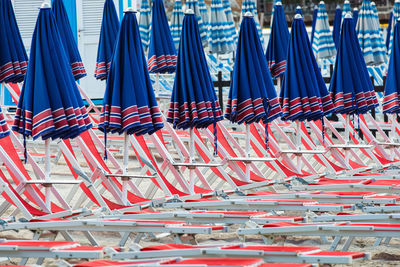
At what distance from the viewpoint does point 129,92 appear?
24.5 ft

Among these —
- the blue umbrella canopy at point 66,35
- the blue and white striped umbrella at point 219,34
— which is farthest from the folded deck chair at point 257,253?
the blue and white striped umbrella at point 219,34

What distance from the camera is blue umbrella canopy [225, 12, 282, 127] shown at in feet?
29.1

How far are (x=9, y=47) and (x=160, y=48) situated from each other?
9.53 ft

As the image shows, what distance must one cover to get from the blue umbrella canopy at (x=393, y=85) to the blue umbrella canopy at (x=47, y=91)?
488 centimetres

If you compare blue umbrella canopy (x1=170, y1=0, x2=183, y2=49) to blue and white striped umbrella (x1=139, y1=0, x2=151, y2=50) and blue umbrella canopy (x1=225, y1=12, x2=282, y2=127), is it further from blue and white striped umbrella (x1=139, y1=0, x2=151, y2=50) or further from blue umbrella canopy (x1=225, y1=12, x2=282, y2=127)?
blue umbrella canopy (x1=225, y1=12, x2=282, y2=127)

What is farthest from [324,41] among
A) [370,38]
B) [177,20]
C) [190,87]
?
[190,87]

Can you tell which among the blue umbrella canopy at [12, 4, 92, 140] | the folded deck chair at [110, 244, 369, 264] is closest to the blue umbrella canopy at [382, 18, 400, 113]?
the blue umbrella canopy at [12, 4, 92, 140]

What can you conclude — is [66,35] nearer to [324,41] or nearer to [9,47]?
[9,47]

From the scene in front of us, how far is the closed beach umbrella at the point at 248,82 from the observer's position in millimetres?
8859

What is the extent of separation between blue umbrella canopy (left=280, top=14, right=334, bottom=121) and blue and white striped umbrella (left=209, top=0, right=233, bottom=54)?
7.70 metres

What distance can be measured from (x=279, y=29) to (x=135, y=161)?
2.97 metres

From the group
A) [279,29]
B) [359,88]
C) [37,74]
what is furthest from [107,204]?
[279,29]

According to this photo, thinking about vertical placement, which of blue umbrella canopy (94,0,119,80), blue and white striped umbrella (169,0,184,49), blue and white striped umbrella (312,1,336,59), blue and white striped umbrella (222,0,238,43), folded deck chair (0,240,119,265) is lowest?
blue and white striped umbrella (312,1,336,59)

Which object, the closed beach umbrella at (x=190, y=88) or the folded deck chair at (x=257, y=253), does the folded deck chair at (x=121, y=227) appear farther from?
the closed beach umbrella at (x=190, y=88)
